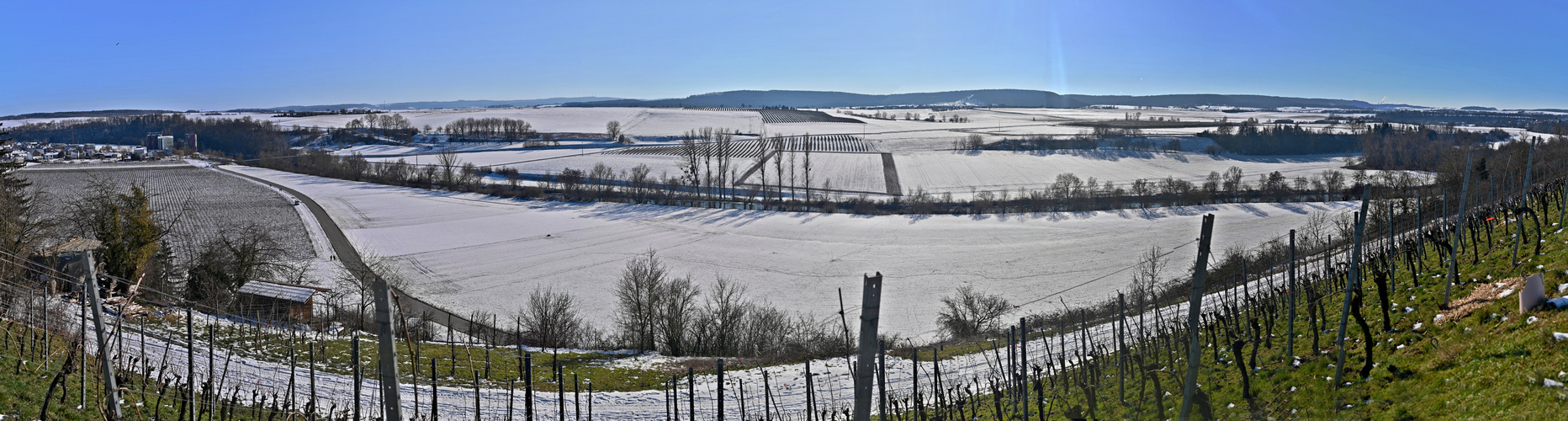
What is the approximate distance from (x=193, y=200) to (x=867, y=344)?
253ft

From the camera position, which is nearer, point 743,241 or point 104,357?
point 104,357

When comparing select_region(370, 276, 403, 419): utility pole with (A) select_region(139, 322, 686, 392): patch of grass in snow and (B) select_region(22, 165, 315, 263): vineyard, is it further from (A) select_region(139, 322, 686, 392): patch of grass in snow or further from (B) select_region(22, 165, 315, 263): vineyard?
(B) select_region(22, 165, 315, 263): vineyard

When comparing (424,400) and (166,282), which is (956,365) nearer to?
(424,400)

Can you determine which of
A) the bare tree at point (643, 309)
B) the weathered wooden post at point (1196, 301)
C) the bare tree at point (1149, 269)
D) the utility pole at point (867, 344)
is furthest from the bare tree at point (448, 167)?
the weathered wooden post at point (1196, 301)

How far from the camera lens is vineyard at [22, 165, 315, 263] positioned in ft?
162

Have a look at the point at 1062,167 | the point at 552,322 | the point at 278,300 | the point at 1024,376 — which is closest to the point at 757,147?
the point at 1062,167

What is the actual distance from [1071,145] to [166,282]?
4251 inches

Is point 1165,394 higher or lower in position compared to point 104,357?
lower

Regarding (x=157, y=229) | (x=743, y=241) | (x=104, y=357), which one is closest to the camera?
(x=104, y=357)

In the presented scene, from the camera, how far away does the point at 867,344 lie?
5984 mm

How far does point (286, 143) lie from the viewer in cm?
13100

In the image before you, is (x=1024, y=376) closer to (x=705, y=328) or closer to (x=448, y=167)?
(x=705, y=328)

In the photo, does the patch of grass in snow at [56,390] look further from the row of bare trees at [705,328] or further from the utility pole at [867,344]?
the row of bare trees at [705,328]

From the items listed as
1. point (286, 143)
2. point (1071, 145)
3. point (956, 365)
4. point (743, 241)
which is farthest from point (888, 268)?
point (286, 143)
